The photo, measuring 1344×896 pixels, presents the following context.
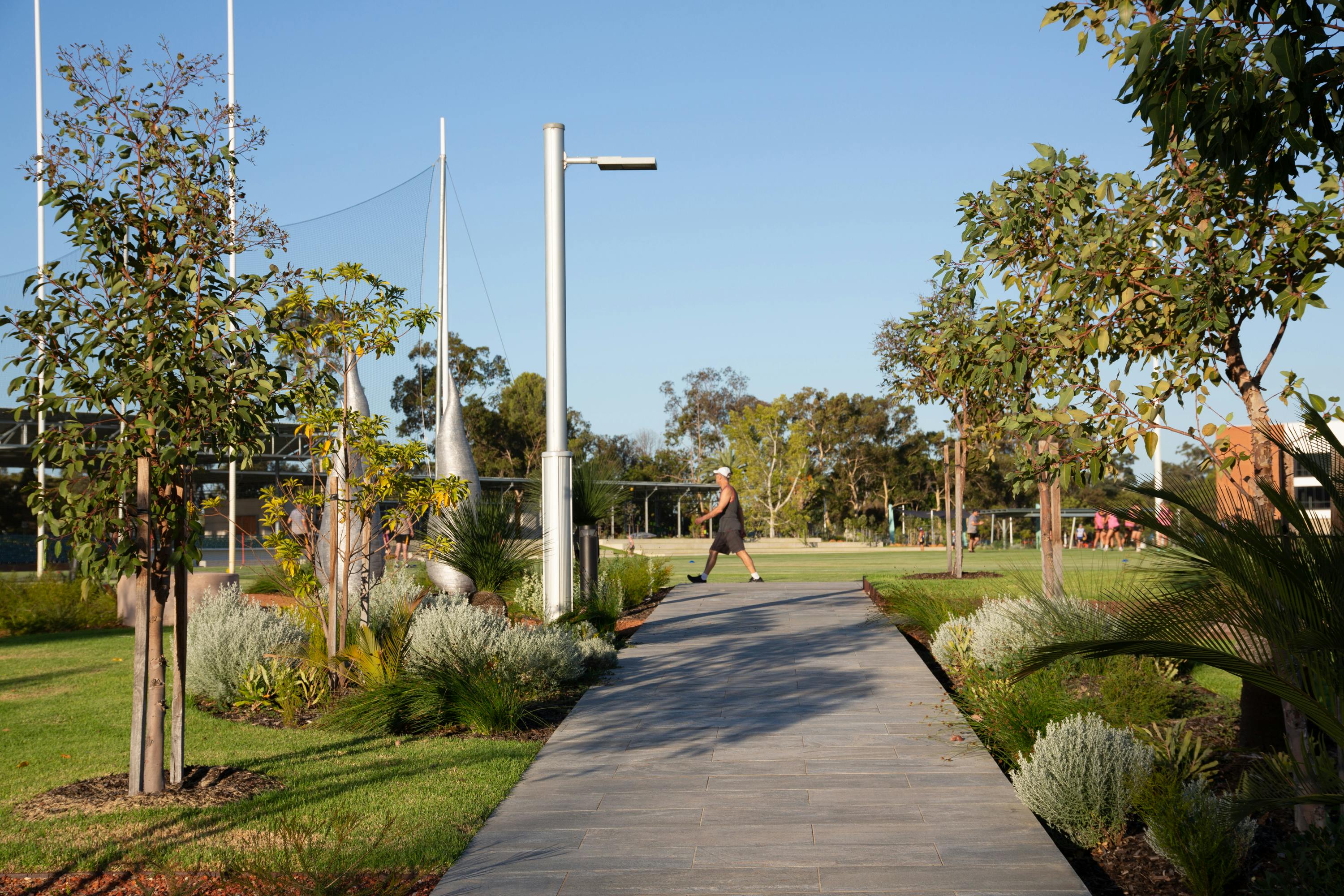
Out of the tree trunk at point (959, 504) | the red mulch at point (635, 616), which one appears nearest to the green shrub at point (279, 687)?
the red mulch at point (635, 616)

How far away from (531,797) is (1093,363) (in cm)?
371

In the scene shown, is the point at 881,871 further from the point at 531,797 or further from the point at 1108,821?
the point at 531,797

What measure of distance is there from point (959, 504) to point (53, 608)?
13023 mm

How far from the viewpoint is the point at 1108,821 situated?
466 centimetres

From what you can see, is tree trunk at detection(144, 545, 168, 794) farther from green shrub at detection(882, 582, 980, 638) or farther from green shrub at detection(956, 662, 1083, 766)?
green shrub at detection(882, 582, 980, 638)

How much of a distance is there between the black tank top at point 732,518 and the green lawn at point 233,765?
30.9 feet

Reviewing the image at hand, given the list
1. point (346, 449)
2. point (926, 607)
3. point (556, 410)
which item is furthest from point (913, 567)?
point (346, 449)

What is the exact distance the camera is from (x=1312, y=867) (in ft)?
10.9

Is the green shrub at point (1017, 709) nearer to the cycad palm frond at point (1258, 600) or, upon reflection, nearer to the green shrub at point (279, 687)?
the cycad palm frond at point (1258, 600)

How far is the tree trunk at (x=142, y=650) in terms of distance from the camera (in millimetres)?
5223

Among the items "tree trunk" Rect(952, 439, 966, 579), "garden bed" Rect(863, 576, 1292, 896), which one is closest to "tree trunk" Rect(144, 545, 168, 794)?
"garden bed" Rect(863, 576, 1292, 896)

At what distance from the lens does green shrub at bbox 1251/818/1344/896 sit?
10.4 feet

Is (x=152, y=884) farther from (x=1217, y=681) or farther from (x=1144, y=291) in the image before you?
(x=1217, y=681)

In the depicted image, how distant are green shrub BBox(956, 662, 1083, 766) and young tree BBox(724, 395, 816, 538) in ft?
145
